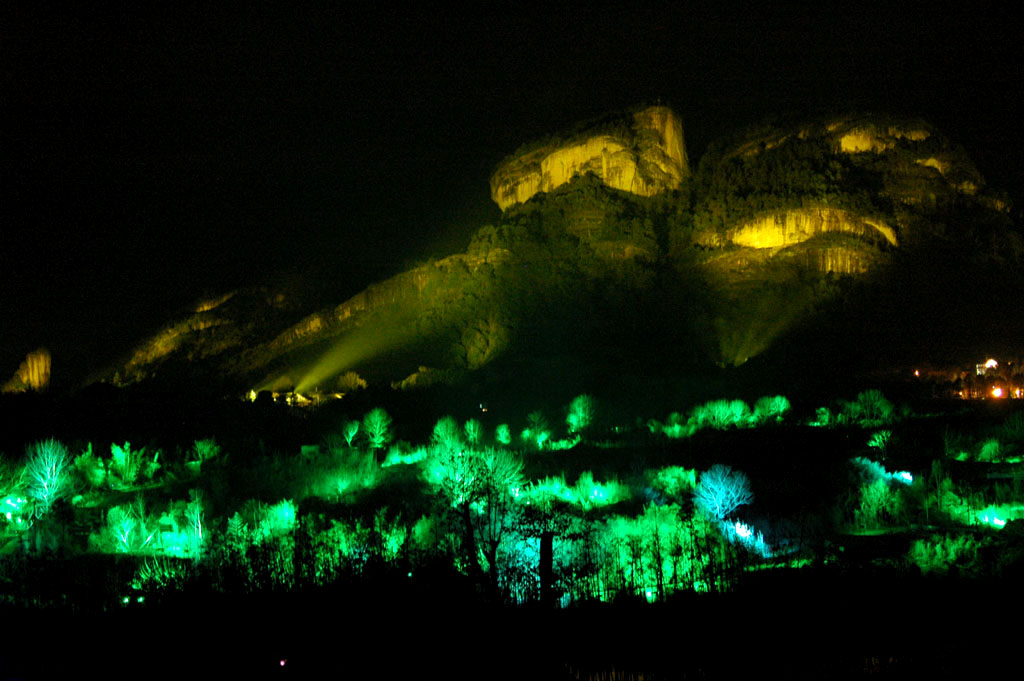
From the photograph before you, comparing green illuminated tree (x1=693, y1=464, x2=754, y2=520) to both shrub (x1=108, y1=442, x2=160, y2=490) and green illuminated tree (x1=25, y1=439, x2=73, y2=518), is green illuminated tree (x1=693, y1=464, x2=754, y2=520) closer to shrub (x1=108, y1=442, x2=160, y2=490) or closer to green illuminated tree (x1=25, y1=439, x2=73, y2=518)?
green illuminated tree (x1=25, y1=439, x2=73, y2=518)

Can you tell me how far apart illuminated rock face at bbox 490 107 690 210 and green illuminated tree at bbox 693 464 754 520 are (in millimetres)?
80715

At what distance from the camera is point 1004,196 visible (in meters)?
90.4

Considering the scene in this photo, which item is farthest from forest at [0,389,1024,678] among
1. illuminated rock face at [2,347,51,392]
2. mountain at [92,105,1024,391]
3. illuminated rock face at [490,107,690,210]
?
illuminated rock face at [490,107,690,210]

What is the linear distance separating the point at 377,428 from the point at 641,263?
46.0 meters

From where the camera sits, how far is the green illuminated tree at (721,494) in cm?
2302

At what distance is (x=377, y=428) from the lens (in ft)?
139

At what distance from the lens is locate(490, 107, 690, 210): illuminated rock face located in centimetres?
10362

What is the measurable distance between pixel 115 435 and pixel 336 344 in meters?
38.0

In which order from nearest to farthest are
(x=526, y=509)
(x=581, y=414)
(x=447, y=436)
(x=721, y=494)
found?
(x=526, y=509) → (x=721, y=494) → (x=447, y=436) → (x=581, y=414)

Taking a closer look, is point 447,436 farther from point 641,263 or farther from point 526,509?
point 641,263

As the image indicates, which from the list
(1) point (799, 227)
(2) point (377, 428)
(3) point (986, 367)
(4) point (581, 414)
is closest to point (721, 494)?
(4) point (581, 414)

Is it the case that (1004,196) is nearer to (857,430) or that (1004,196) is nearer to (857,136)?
(857,136)

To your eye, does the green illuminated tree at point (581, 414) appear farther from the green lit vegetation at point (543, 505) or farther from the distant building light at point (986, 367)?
the distant building light at point (986, 367)

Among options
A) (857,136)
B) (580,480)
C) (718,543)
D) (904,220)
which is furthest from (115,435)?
(857,136)
